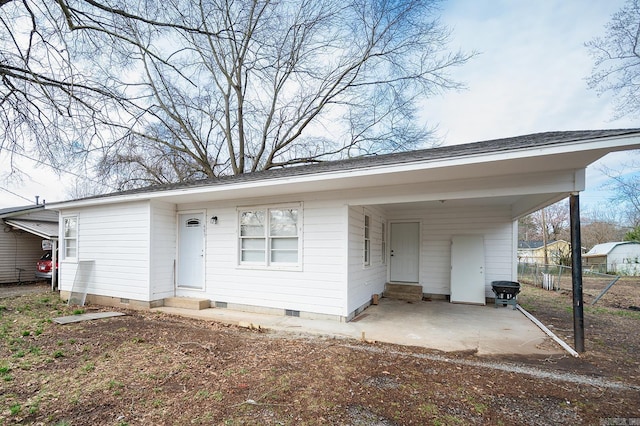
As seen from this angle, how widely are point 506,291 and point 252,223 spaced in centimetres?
615

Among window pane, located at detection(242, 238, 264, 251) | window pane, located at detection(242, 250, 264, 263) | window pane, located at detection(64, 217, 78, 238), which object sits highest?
window pane, located at detection(64, 217, 78, 238)

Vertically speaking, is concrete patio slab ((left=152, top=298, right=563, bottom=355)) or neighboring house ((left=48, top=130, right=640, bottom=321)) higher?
neighboring house ((left=48, top=130, right=640, bottom=321))

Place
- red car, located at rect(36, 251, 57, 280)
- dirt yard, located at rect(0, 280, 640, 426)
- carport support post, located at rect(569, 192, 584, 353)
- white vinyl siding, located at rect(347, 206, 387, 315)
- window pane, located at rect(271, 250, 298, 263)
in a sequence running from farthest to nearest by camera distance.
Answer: red car, located at rect(36, 251, 57, 280), window pane, located at rect(271, 250, 298, 263), white vinyl siding, located at rect(347, 206, 387, 315), carport support post, located at rect(569, 192, 584, 353), dirt yard, located at rect(0, 280, 640, 426)

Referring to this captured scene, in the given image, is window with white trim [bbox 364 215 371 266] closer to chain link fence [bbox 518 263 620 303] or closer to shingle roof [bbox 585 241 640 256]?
chain link fence [bbox 518 263 620 303]

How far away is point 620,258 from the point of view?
18156 mm

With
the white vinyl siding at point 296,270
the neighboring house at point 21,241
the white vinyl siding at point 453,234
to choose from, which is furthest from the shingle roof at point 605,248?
the neighboring house at point 21,241

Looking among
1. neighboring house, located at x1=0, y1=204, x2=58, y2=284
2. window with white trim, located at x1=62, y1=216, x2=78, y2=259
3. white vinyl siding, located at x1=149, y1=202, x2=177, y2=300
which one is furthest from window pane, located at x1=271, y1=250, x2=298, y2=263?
neighboring house, located at x1=0, y1=204, x2=58, y2=284

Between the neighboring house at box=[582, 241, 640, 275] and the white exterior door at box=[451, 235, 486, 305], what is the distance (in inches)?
519

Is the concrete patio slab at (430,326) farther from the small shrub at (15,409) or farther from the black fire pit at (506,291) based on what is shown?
the small shrub at (15,409)

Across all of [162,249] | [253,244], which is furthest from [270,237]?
[162,249]

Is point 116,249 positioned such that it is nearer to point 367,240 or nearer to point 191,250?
point 191,250

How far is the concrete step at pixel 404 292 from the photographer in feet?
27.6

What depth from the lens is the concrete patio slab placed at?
468 centimetres

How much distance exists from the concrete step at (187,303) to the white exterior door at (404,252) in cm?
511
